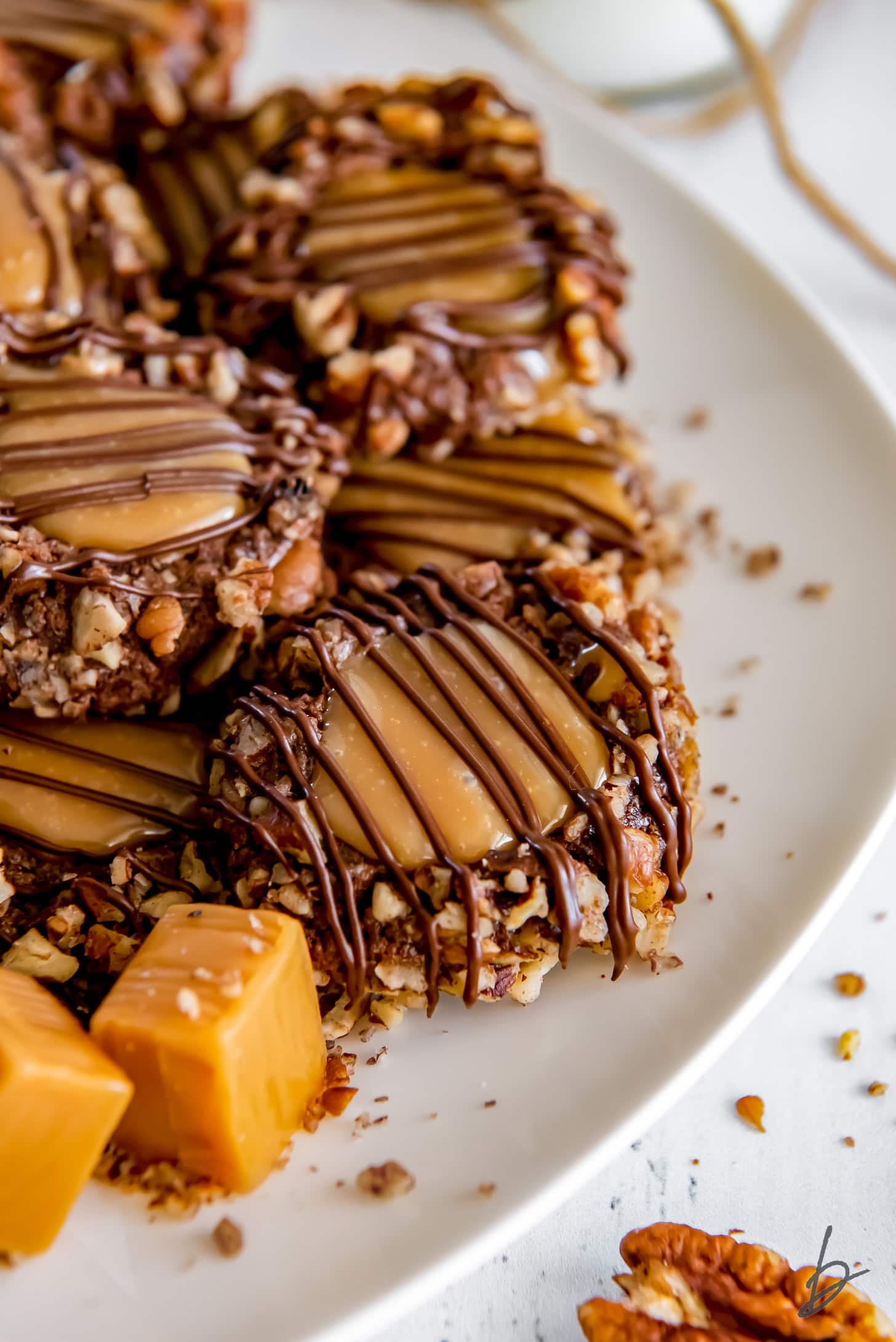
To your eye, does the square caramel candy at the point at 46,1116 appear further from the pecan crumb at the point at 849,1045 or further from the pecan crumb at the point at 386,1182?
the pecan crumb at the point at 849,1045

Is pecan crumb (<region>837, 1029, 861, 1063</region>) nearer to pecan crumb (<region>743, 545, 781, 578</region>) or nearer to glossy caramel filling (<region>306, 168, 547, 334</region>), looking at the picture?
pecan crumb (<region>743, 545, 781, 578</region>)

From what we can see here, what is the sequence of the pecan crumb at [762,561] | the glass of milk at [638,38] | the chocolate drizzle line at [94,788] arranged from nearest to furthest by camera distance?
the chocolate drizzle line at [94,788] < the pecan crumb at [762,561] < the glass of milk at [638,38]

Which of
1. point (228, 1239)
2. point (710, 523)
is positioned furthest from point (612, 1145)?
point (710, 523)

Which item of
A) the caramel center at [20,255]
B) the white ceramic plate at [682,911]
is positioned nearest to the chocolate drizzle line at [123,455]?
the caramel center at [20,255]

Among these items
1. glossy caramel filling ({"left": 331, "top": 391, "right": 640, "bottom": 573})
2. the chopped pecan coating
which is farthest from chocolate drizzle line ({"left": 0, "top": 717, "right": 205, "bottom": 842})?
the chopped pecan coating

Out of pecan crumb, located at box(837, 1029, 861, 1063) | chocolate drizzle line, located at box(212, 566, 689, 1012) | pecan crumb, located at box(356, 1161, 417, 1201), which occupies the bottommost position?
pecan crumb, located at box(356, 1161, 417, 1201)

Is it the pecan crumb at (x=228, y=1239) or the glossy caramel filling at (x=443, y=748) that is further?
the glossy caramel filling at (x=443, y=748)
